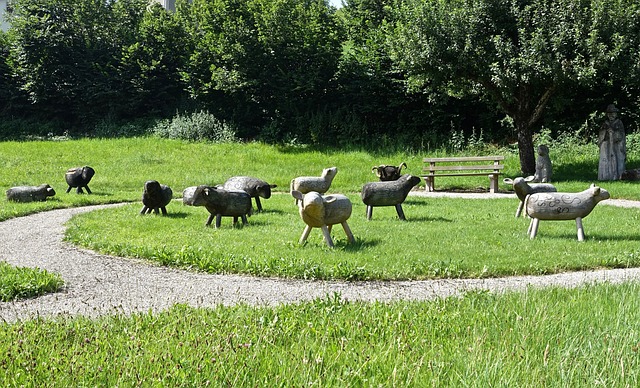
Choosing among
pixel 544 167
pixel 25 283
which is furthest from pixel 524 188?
pixel 25 283

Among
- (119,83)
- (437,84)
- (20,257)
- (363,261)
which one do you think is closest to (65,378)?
(363,261)

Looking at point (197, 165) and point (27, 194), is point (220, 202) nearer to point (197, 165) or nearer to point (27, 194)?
point (27, 194)

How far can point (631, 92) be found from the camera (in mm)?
24766

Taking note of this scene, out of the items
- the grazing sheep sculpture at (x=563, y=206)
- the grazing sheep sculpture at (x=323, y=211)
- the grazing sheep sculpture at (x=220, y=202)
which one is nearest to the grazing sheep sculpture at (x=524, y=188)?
the grazing sheep sculpture at (x=563, y=206)

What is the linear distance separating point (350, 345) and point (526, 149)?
20.4 m

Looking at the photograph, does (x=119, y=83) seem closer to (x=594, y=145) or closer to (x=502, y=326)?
(x=594, y=145)

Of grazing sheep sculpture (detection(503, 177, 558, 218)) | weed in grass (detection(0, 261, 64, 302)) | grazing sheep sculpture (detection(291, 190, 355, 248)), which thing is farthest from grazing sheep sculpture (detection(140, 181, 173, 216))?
grazing sheep sculpture (detection(503, 177, 558, 218))

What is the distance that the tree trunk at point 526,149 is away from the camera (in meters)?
23.7

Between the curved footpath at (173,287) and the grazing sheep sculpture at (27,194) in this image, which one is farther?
the grazing sheep sculpture at (27,194)

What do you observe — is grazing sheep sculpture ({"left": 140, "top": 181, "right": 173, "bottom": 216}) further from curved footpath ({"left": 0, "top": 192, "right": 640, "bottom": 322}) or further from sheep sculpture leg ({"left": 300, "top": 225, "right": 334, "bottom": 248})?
sheep sculpture leg ({"left": 300, "top": 225, "right": 334, "bottom": 248})

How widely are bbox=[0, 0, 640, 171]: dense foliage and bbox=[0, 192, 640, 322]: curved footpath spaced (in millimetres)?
14124

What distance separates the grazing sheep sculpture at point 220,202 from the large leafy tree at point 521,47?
1144 centimetres

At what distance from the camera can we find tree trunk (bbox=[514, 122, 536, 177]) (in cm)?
2370

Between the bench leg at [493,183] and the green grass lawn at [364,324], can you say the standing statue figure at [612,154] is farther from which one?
the green grass lawn at [364,324]
